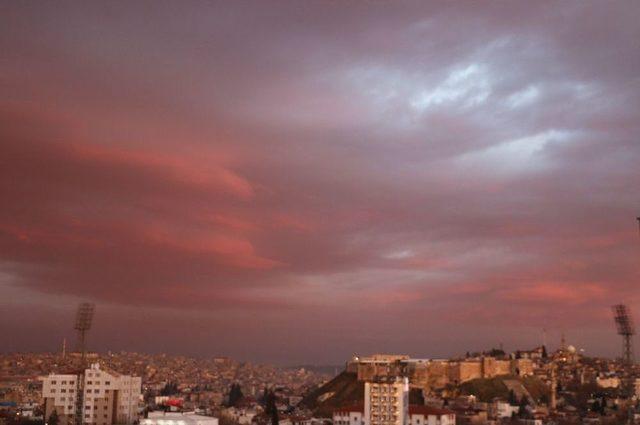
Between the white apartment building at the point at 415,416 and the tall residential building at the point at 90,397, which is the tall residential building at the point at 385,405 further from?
the tall residential building at the point at 90,397

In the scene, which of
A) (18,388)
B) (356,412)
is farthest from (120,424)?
(18,388)

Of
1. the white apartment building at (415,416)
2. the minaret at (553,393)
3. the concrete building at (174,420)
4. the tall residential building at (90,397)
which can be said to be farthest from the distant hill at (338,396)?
the concrete building at (174,420)

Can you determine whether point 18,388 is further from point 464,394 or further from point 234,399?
point 464,394

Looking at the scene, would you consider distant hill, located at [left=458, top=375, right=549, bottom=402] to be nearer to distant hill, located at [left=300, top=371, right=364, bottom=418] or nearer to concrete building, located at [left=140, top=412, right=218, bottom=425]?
distant hill, located at [left=300, top=371, right=364, bottom=418]

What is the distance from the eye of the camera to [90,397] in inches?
2544

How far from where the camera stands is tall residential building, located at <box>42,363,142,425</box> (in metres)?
64.3

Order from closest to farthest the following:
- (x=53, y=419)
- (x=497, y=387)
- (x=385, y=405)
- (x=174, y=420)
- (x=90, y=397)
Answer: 1. (x=174, y=420)
2. (x=53, y=419)
3. (x=385, y=405)
4. (x=90, y=397)
5. (x=497, y=387)

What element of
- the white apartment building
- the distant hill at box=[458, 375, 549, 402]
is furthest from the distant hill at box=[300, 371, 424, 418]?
the white apartment building

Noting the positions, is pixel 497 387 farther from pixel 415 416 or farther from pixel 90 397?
pixel 90 397

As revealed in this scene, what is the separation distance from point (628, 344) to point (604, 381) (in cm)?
2660

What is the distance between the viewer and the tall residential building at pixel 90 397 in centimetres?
6431

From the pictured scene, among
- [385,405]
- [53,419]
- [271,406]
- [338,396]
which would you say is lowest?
[53,419]

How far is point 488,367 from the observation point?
104125mm

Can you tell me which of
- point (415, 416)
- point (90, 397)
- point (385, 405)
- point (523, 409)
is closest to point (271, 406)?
point (385, 405)
